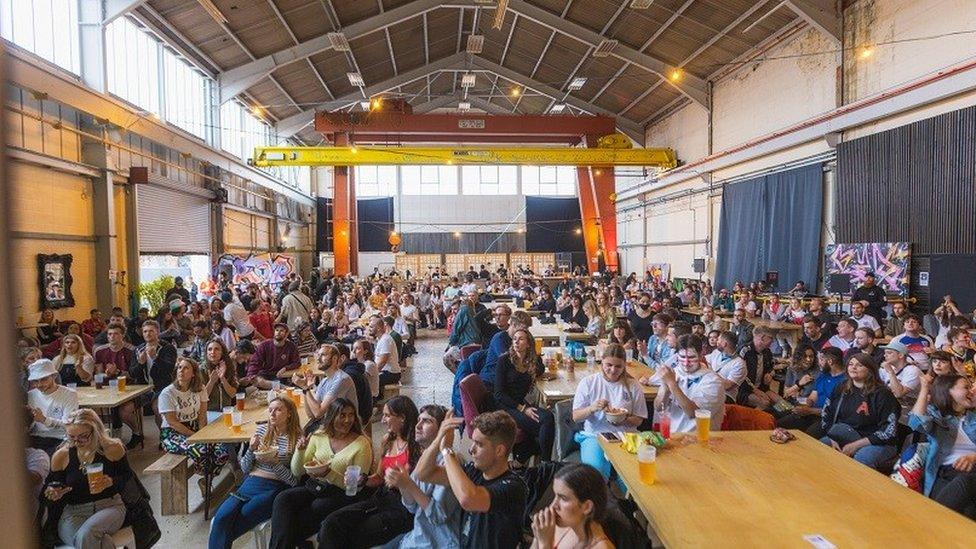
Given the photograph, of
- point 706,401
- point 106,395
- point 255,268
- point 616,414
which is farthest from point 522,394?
point 255,268

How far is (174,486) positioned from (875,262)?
34.2 feet

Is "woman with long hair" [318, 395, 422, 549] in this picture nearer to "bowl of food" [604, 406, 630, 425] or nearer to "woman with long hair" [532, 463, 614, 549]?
"woman with long hair" [532, 463, 614, 549]

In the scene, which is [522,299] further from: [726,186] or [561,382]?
[561,382]

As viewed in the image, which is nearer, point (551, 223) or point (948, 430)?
point (948, 430)

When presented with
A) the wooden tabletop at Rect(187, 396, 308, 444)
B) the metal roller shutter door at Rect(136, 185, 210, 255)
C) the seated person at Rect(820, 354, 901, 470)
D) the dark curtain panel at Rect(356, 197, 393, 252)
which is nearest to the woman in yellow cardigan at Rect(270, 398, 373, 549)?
the wooden tabletop at Rect(187, 396, 308, 444)

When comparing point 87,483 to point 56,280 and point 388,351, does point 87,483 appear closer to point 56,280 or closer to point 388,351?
point 388,351

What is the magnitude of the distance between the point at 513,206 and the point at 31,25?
19.1 meters

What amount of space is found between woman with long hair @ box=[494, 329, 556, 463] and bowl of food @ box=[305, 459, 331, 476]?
1443 mm

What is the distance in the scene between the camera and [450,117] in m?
15.4

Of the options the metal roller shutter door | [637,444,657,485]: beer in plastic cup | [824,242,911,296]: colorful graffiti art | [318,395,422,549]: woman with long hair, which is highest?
the metal roller shutter door

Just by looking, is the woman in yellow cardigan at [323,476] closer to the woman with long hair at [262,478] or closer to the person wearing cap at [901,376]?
the woman with long hair at [262,478]

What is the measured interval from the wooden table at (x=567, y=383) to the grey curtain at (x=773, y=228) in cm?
776

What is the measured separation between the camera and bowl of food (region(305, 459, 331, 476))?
9.78 ft

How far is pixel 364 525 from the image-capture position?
2820 mm
